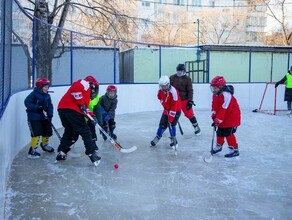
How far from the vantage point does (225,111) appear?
4.70m

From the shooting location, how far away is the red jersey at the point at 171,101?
5238 millimetres

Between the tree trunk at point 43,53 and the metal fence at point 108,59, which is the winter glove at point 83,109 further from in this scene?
the tree trunk at point 43,53

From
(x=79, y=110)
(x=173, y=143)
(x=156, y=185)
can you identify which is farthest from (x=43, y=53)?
(x=156, y=185)

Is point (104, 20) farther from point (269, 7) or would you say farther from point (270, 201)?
point (269, 7)

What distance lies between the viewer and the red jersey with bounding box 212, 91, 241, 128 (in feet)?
15.4

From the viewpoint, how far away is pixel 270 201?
10.9ft

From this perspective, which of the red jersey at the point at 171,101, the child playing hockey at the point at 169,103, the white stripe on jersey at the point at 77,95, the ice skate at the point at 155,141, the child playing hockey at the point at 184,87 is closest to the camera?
the white stripe on jersey at the point at 77,95

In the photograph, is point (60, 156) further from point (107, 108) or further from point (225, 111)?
point (225, 111)

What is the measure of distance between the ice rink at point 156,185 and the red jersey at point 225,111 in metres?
0.47

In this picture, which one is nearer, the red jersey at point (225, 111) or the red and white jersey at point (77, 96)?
the red and white jersey at point (77, 96)

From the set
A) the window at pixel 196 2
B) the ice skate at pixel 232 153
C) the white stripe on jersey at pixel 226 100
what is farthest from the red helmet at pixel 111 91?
the window at pixel 196 2

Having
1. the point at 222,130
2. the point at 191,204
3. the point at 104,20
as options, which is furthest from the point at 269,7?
the point at 191,204

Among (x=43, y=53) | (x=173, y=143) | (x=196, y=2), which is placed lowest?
(x=173, y=143)

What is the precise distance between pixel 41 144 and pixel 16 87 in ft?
3.14
